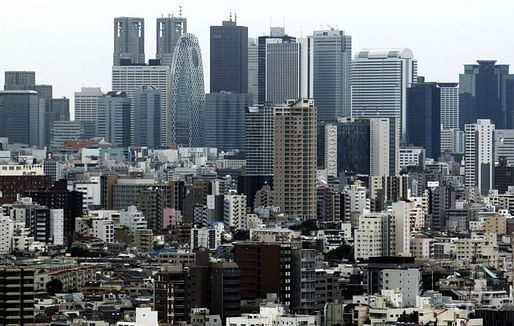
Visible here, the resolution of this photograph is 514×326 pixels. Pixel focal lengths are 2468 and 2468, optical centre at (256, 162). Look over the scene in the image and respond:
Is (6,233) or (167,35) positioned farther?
(167,35)

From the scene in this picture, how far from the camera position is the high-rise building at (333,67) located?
356 ft

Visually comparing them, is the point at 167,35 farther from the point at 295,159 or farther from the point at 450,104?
the point at 295,159

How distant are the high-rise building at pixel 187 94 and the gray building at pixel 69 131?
3677 millimetres

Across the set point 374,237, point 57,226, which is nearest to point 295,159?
point 57,226

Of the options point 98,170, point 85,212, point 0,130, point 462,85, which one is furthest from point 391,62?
point 85,212

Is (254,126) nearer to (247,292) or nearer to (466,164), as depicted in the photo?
(466,164)

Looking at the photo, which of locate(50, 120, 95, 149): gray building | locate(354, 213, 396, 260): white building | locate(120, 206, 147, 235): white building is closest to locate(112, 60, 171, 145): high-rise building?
locate(50, 120, 95, 149): gray building

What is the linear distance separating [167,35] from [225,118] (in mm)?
12029

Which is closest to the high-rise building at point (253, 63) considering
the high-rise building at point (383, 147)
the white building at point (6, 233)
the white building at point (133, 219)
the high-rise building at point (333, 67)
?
the high-rise building at point (333, 67)

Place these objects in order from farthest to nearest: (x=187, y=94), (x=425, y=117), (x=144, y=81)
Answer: (x=144, y=81) < (x=187, y=94) < (x=425, y=117)

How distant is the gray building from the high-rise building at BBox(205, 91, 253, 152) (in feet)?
17.5

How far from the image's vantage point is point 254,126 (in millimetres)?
82250

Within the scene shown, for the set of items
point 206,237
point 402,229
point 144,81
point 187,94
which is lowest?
point 206,237

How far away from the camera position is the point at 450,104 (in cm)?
11206
